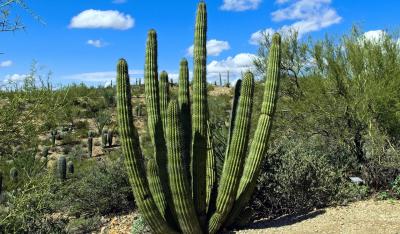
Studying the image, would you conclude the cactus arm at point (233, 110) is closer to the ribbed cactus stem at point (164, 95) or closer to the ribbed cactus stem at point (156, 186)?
the ribbed cactus stem at point (164, 95)

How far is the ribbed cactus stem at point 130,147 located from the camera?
25.2 feet

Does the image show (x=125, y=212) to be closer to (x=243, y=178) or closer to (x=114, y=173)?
(x=114, y=173)

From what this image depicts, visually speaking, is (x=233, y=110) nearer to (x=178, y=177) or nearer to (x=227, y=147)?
(x=227, y=147)

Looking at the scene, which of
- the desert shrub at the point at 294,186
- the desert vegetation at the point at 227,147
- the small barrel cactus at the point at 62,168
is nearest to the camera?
the desert vegetation at the point at 227,147

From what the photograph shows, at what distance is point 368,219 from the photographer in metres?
8.32

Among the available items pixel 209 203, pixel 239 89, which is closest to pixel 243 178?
pixel 209 203

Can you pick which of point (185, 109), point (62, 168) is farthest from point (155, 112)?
point (62, 168)

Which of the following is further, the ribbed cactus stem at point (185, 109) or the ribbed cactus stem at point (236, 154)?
the ribbed cactus stem at point (185, 109)

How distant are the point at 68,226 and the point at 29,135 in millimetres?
5420

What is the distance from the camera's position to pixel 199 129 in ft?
26.4

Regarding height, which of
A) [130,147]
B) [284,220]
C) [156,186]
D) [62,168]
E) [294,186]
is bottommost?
[62,168]

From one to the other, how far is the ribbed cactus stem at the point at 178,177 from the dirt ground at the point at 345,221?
0.90 metres

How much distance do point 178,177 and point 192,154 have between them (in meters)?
0.66

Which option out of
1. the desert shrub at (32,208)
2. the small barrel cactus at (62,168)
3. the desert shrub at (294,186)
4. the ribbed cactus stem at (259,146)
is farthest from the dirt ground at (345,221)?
the small barrel cactus at (62,168)
